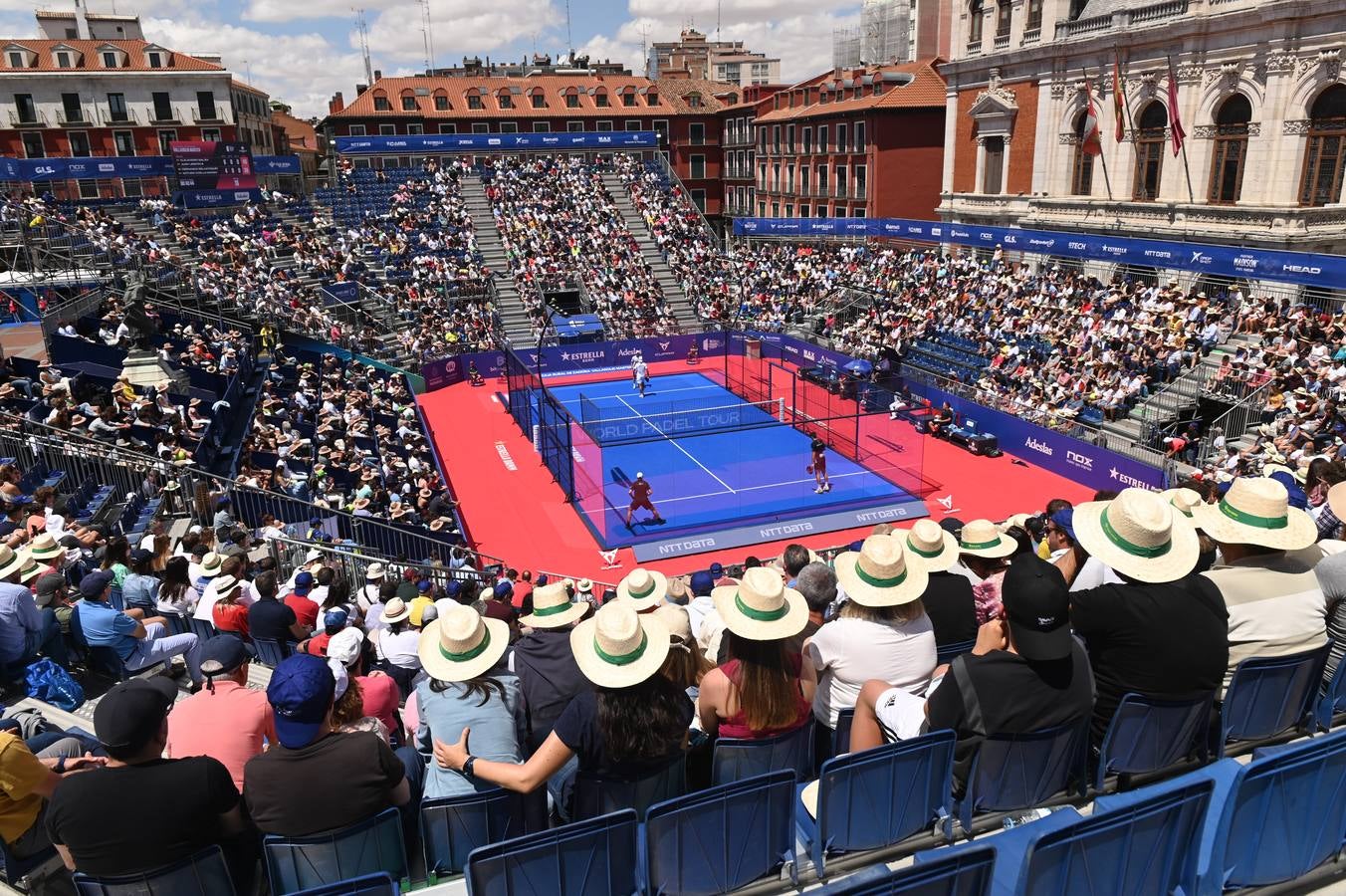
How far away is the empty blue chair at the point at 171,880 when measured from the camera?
176 inches

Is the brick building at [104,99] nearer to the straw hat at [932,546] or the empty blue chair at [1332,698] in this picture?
the straw hat at [932,546]

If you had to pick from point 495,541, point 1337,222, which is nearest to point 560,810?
point 495,541

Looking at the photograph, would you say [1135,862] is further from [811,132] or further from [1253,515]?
[811,132]

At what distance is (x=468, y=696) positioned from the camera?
556 cm

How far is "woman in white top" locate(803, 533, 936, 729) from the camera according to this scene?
18.5 ft

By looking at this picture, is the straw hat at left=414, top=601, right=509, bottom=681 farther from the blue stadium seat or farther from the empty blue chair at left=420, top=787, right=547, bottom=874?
the blue stadium seat

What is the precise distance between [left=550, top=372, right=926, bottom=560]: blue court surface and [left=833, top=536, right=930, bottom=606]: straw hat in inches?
683

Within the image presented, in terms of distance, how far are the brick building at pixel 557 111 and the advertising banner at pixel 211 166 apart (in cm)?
→ 2462

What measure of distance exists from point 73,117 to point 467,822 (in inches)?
2849

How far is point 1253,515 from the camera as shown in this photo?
5605mm

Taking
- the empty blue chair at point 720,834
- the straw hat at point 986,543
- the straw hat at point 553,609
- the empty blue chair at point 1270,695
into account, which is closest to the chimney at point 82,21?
the straw hat at point 553,609

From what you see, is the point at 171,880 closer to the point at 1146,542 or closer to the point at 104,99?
the point at 1146,542

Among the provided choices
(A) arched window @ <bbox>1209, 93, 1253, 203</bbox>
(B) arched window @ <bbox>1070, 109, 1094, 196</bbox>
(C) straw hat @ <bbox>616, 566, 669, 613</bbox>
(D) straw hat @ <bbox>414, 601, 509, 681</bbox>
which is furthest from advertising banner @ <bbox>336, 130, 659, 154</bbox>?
(D) straw hat @ <bbox>414, 601, 509, 681</bbox>

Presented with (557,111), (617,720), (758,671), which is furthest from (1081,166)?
(557,111)
